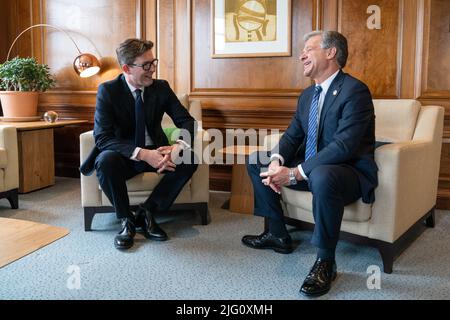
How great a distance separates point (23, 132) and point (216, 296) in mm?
2564

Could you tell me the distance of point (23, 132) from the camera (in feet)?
12.1

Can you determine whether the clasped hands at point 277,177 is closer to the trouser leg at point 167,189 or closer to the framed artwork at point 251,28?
the trouser leg at point 167,189

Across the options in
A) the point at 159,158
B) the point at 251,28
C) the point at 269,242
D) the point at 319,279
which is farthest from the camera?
the point at 251,28

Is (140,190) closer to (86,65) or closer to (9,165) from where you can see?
(9,165)

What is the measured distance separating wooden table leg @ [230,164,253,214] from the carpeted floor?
30 centimetres

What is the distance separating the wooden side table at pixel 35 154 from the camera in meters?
3.69

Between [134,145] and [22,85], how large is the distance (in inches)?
77.0

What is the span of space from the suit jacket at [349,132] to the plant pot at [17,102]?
290cm

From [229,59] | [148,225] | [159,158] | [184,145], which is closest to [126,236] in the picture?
[148,225]

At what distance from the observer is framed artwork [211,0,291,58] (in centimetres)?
358

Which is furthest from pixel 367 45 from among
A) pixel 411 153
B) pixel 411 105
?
pixel 411 153

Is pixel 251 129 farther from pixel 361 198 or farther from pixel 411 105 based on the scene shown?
pixel 361 198

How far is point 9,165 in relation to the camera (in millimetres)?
3324

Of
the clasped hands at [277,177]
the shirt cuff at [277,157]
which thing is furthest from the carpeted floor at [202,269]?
the shirt cuff at [277,157]
